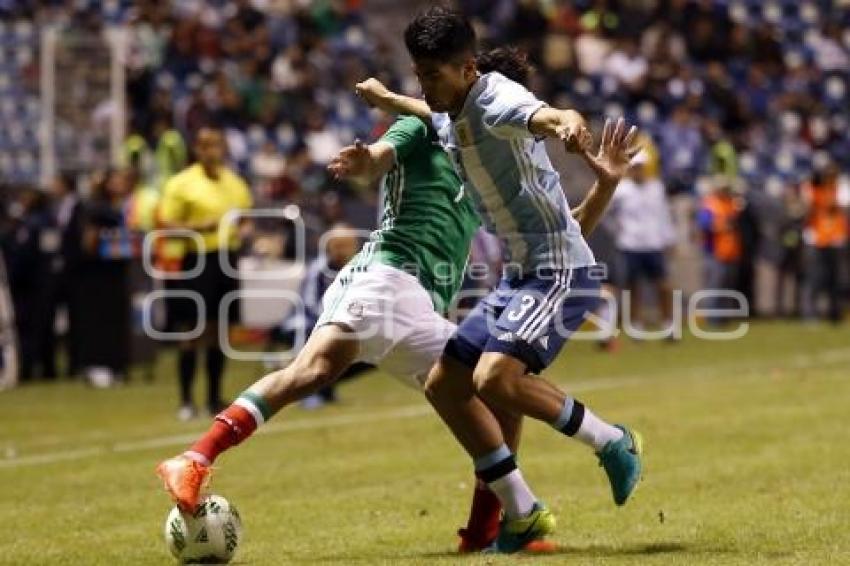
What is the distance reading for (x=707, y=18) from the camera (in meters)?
35.2

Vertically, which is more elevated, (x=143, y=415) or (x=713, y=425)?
(x=713, y=425)

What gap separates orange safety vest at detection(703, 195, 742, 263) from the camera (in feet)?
95.8

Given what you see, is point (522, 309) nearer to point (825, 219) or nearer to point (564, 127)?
point (564, 127)

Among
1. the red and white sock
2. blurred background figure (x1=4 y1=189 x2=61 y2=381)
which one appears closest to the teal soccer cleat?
the red and white sock

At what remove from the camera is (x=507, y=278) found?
937cm

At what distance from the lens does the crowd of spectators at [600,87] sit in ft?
96.1

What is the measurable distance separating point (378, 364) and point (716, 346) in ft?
51.3

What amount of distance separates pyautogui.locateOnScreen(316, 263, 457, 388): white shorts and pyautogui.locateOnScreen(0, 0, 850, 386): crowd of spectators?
669 inches

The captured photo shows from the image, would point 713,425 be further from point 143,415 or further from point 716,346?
point 716,346

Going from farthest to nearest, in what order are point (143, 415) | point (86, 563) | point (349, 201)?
1. point (349, 201)
2. point (143, 415)
3. point (86, 563)

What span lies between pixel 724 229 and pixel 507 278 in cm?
2029

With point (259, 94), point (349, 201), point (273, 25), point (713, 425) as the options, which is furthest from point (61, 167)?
point (713, 425)

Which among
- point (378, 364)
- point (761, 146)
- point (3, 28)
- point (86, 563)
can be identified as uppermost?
point (378, 364)

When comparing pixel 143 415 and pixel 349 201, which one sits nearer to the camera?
pixel 143 415
